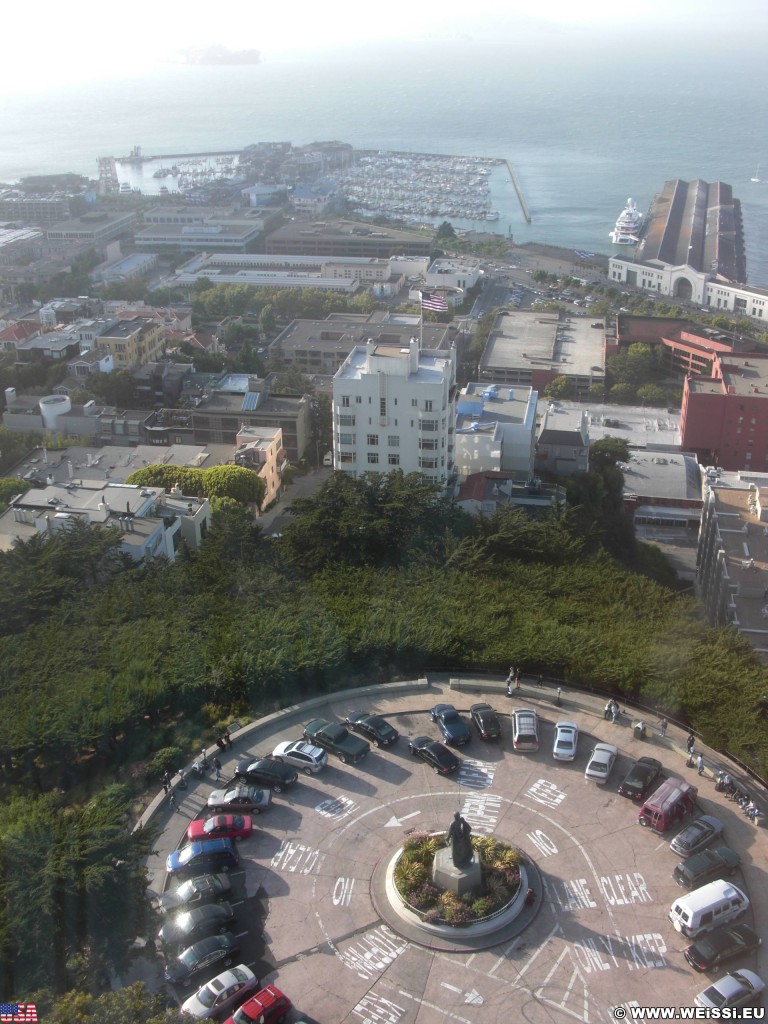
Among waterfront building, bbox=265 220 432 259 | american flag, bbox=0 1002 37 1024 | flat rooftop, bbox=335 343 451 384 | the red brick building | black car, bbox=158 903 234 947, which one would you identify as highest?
flat rooftop, bbox=335 343 451 384

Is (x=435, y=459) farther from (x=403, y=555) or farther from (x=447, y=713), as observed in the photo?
(x=447, y=713)

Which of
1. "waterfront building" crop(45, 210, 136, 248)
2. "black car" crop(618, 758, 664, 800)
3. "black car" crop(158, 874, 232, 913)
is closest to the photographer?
"black car" crop(158, 874, 232, 913)

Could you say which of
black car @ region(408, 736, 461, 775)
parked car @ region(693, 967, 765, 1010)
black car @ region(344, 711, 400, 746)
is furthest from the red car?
parked car @ region(693, 967, 765, 1010)

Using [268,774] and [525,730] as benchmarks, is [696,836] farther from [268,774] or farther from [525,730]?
[268,774]

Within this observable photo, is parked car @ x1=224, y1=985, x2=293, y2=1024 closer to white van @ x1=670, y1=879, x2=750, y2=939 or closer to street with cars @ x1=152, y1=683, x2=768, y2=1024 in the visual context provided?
street with cars @ x1=152, y1=683, x2=768, y2=1024

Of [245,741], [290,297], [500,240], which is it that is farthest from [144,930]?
[500,240]

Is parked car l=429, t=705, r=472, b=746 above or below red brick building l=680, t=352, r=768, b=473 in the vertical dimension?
above

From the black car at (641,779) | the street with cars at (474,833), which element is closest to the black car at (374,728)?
the street with cars at (474,833)
